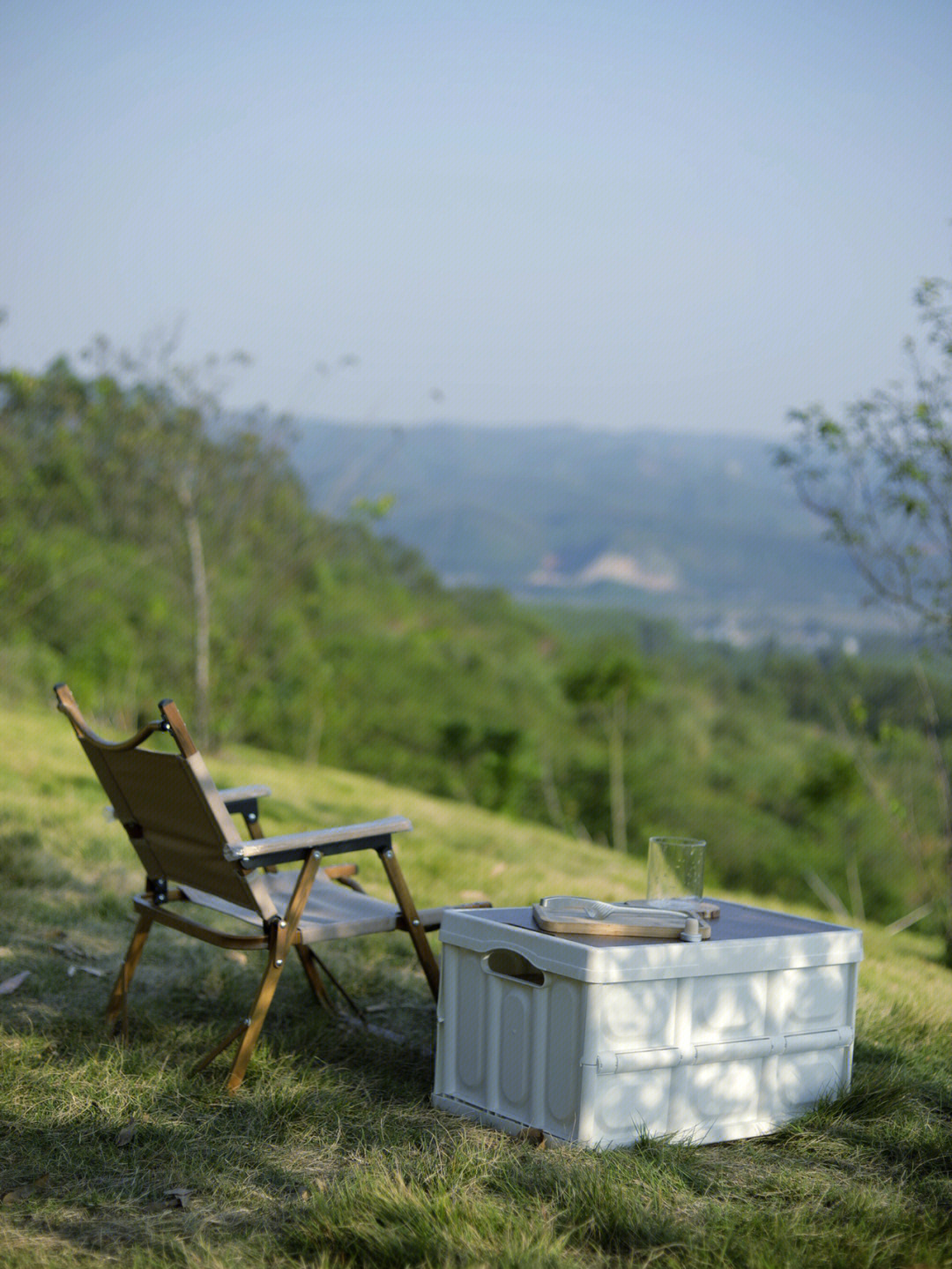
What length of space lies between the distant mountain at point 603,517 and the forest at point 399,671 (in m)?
0.31

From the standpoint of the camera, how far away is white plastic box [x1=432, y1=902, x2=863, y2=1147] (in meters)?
2.11

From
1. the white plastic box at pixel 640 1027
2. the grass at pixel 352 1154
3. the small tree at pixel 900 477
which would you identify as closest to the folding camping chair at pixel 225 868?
the grass at pixel 352 1154

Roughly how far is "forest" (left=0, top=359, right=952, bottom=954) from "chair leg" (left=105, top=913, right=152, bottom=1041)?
5.28 metres

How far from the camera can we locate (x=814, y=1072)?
241cm

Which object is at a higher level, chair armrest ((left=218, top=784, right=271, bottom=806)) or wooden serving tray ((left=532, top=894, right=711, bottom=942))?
chair armrest ((left=218, top=784, right=271, bottom=806))

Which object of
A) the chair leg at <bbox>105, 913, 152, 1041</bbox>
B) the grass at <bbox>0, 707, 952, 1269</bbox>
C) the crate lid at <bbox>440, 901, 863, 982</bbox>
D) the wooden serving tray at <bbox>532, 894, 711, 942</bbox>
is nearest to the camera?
the grass at <bbox>0, 707, 952, 1269</bbox>

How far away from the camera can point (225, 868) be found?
2.47 meters

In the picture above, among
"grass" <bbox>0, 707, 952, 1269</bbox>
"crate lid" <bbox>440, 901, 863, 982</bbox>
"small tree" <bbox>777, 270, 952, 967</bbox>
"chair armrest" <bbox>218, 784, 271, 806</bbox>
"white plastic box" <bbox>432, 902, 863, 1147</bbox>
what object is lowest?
"grass" <bbox>0, 707, 952, 1269</bbox>

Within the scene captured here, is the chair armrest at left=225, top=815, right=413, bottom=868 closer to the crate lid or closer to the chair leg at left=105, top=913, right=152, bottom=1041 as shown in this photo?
the crate lid

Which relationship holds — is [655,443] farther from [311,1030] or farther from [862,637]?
[311,1030]

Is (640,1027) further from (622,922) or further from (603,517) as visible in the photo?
(603,517)

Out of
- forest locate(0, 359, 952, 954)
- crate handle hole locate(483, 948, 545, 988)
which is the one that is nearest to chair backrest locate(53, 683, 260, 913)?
crate handle hole locate(483, 948, 545, 988)

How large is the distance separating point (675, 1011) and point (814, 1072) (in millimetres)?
452

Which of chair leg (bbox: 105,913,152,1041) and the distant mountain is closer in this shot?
chair leg (bbox: 105,913,152,1041)
